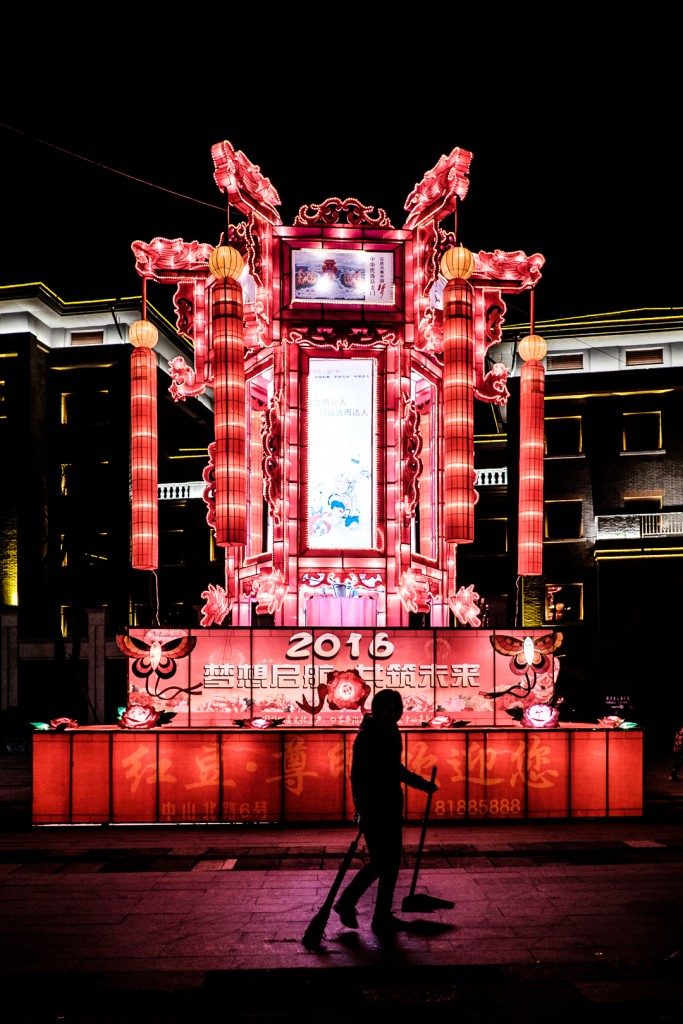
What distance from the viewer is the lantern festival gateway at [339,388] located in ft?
51.6

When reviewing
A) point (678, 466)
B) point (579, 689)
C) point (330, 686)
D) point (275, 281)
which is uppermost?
point (275, 281)

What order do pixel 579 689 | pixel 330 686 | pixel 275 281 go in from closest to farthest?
pixel 330 686, pixel 275 281, pixel 579 689

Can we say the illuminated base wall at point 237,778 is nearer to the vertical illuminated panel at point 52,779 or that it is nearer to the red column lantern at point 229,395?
the vertical illuminated panel at point 52,779

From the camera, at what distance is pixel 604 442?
118 ft

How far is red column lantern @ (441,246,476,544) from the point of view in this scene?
15.7 metres

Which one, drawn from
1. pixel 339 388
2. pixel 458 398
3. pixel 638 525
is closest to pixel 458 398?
pixel 458 398

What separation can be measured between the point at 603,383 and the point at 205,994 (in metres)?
33.2

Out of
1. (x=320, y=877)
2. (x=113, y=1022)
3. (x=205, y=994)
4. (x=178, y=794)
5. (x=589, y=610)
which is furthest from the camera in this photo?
(x=589, y=610)

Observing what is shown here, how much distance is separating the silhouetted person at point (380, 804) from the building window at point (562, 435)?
29.9 metres

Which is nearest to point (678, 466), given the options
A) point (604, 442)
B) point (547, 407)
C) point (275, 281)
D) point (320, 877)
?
point (604, 442)

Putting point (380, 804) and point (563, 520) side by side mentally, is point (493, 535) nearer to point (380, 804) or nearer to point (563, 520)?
point (563, 520)

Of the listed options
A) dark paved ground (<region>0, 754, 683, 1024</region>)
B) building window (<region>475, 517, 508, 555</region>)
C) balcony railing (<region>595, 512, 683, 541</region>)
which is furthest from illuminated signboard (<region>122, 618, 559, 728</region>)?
building window (<region>475, 517, 508, 555</region>)

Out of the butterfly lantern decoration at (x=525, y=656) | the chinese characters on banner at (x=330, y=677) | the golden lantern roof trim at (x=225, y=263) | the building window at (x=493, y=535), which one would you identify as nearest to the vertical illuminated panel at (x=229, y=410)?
the golden lantern roof trim at (x=225, y=263)

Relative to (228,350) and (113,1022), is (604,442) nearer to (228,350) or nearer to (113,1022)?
(228,350)
